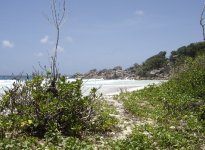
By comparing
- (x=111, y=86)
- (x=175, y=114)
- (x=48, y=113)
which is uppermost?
(x=111, y=86)

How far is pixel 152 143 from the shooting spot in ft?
38.9

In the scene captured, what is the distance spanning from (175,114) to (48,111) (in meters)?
6.81

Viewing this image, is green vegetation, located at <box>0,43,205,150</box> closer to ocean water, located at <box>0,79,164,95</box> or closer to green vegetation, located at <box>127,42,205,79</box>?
ocean water, located at <box>0,79,164,95</box>

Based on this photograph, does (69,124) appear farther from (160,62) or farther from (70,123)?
(160,62)

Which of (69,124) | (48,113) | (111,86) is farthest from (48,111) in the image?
(111,86)

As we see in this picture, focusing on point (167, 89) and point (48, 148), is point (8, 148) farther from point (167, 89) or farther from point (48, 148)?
point (167, 89)

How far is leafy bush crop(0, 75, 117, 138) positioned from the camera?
12.1 meters

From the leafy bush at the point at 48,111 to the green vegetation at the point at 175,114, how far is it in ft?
5.27

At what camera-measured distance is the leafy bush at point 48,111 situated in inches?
475

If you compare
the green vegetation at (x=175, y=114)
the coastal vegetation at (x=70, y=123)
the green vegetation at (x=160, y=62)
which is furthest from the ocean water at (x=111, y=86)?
the green vegetation at (x=160, y=62)

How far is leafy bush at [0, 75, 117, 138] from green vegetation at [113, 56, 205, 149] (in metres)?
1.61

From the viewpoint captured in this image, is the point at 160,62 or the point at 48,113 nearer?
the point at 48,113

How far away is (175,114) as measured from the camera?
17.0 m

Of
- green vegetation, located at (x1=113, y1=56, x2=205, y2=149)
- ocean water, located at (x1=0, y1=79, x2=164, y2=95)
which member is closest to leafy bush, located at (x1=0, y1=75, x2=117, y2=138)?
green vegetation, located at (x1=113, y1=56, x2=205, y2=149)
